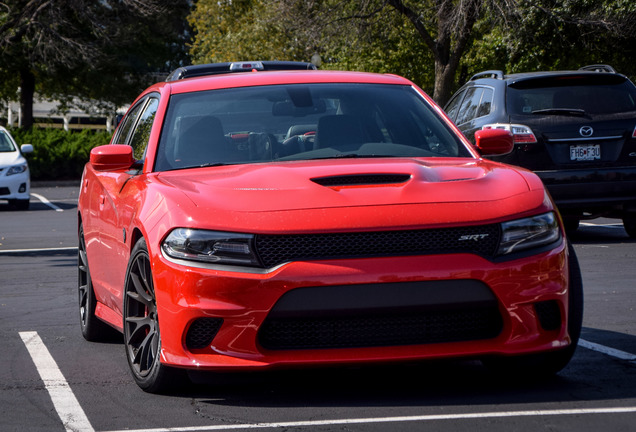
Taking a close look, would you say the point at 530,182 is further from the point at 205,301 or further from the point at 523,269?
the point at 205,301

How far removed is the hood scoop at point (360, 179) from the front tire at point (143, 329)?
856 millimetres

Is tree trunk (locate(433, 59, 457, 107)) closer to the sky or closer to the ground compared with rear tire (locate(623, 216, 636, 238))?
closer to the ground

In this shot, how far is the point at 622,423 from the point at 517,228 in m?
0.93

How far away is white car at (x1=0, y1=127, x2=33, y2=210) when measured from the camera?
875 inches

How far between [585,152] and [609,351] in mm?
6265

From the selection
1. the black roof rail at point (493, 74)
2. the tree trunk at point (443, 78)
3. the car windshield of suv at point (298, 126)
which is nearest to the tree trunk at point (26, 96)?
the tree trunk at point (443, 78)

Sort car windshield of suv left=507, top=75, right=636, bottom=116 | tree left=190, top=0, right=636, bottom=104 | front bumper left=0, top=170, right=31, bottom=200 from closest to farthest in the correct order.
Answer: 1. car windshield of suv left=507, top=75, right=636, bottom=116
2. front bumper left=0, top=170, right=31, bottom=200
3. tree left=190, top=0, right=636, bottom=104

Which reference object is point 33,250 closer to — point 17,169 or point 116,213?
point 116,213

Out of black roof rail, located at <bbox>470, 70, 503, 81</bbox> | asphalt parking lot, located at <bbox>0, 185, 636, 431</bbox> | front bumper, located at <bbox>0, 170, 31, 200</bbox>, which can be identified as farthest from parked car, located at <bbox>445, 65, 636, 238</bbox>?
front bumper, located at <bbox>0, 170, 31, 200</bbox>

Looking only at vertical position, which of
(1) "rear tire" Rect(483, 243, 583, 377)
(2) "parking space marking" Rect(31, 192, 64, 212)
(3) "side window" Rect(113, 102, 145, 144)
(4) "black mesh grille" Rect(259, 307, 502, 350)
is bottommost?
(2) "parking space marking" Rect(31, 192, 64, 212)

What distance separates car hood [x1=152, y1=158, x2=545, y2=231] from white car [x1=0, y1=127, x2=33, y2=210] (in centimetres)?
1737

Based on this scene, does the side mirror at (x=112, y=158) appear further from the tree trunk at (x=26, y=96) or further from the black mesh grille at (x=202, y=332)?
the tree trunk at (x=26, y=96)

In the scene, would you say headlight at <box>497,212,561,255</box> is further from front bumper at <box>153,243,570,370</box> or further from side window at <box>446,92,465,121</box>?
side window at <box>446,92,465,121</box>

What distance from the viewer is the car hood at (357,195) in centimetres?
497
